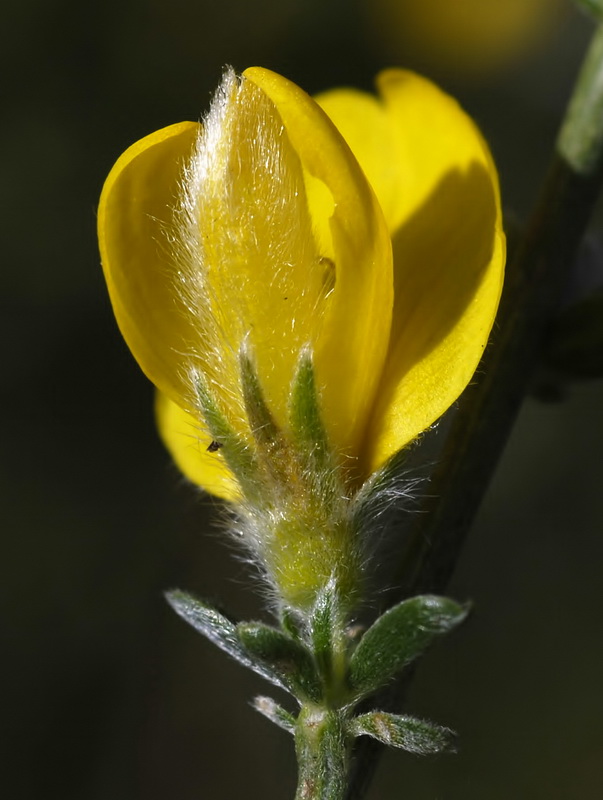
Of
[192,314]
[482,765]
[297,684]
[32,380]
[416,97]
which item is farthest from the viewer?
[32,380]

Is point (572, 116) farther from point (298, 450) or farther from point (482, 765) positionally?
point (482, 765)

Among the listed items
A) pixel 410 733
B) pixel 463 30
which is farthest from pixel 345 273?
pixel 463 30

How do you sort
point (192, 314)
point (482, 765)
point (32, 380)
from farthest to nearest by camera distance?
point (32, 380) < point (482, 765) < point (192, 314)

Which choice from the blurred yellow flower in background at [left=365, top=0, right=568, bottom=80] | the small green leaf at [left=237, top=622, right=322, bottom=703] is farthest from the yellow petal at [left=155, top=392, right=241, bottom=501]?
the blurred yellow flower in background at [left=365, top=0, right=568, bottom=80]

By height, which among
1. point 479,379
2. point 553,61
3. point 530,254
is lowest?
point 479,379

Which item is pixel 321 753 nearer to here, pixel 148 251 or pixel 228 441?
pixel 228 441

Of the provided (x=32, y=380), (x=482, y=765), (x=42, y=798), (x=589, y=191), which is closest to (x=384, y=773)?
(x=482, y=765)

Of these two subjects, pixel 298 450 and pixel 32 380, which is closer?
pixel 298 450

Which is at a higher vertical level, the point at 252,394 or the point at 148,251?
the point at 148,251
